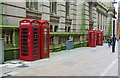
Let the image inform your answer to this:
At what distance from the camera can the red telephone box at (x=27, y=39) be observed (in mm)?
13971

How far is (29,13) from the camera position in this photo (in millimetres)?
17734

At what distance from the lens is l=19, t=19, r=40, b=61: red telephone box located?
1397 centimetres

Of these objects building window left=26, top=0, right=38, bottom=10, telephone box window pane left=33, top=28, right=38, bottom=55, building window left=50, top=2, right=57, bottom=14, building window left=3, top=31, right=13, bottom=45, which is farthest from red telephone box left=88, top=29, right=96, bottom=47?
building window left=3, top=31, right=13, bottom=45

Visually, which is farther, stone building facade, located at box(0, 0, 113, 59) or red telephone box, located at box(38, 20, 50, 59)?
red telephone box, located at box(38, 20, 50, 59)

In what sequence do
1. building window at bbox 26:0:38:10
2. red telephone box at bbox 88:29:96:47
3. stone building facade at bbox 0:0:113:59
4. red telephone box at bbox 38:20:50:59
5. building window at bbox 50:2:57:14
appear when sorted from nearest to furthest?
stone building facade at bbox 0:0:113:59 → red telephone box at bbox 38:20:50:59 → building window at bbox 26:0:38:10 → building window at bbox 50:2:57:14 → red telephone box at bbox 88:29:96:47

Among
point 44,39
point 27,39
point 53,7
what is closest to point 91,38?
point 53,7

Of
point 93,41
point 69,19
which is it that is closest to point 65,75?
point 69,19

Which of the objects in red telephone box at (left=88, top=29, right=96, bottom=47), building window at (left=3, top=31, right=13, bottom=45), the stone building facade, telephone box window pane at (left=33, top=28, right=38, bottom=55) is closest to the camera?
building window at (left=3, top=31, right=13, bottom=45)

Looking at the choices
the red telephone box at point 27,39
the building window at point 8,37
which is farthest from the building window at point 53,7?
the building window at point 8,37

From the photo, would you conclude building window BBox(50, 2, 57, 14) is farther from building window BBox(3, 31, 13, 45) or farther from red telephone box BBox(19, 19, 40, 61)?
building window BBox(3, 31, 13, 45)

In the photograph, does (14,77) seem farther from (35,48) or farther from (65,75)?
(35,48)

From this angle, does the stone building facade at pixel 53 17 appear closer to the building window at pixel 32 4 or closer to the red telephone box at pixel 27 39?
the building window at pixel 32 4

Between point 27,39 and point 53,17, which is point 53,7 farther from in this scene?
point 27,39

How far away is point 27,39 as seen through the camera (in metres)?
14.1
